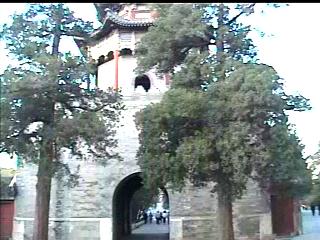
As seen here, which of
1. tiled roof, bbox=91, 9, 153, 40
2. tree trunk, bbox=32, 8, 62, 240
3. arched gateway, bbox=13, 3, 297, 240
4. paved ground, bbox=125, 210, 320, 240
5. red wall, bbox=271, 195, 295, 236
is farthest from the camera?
tiled roof, bbox=91, 9, 153, 40

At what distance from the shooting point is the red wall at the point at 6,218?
57.2ft

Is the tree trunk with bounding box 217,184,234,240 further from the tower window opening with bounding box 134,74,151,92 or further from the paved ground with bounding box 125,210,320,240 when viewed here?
the tower window opening with bounding box 134,74,151,92

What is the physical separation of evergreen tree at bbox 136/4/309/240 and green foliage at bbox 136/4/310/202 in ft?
0.07

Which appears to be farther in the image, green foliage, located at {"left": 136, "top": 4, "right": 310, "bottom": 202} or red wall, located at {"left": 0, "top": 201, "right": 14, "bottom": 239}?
red wall, located at {"left": 0, "top": 201, "right": 14, "bottom": 239}

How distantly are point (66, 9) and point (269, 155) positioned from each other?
6.21 metres

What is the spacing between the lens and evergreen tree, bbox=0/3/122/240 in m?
11.4

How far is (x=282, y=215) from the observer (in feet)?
59.6

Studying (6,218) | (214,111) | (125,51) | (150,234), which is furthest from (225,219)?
(150,234)

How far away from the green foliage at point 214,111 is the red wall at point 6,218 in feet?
23.8

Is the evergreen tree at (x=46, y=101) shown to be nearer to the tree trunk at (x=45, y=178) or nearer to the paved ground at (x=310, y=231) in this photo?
the tree trunk at (x=45, y=178)

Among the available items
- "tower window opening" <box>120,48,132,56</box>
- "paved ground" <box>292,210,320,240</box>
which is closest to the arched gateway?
"paved ground" <box>292,210,320,240</box>

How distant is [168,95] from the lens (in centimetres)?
1193

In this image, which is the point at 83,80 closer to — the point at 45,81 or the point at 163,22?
the point at 45,81

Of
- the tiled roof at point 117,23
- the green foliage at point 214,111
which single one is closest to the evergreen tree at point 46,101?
the green foliage at point 214,111
